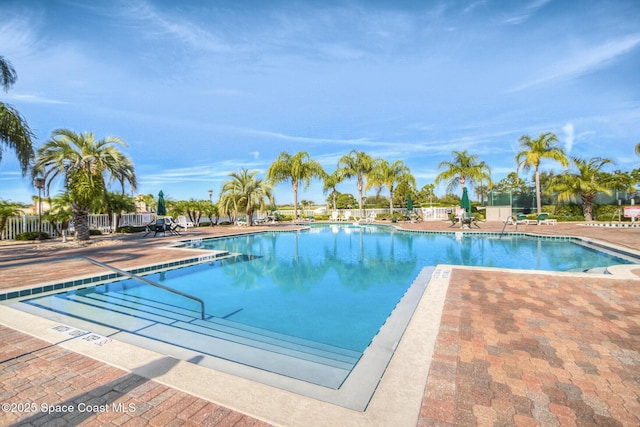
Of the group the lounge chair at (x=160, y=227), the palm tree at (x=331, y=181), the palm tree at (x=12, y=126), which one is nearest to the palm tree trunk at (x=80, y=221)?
the palm tree at (x=12, y=126)

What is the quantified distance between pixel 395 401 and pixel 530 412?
936mm

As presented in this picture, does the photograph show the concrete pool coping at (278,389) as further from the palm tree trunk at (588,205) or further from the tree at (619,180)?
the tree at (619,180)

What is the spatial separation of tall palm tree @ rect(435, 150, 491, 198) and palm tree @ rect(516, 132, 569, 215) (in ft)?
11.6

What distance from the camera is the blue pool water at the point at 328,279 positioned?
16.2ft

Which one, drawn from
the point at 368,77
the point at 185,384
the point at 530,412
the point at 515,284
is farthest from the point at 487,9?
the point at 185,384

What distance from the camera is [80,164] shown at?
13.3m

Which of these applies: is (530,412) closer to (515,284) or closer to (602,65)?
(515,284)

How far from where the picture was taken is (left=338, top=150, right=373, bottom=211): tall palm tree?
31.8 meters

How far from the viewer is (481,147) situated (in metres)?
29.0

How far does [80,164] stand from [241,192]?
36.7ft

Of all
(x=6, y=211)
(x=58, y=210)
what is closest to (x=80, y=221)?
(x=58, y=210)

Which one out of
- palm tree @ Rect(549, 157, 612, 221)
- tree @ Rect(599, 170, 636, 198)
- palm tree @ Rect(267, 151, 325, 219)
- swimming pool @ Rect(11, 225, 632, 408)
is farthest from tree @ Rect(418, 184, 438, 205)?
swimming pool @ Rect(11, 225, 632, 408)

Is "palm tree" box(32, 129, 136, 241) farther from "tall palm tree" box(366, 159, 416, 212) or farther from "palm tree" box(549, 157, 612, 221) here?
"palm tree" box(549, 157, 612, 221)

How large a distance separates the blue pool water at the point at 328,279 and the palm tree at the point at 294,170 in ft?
57.5
